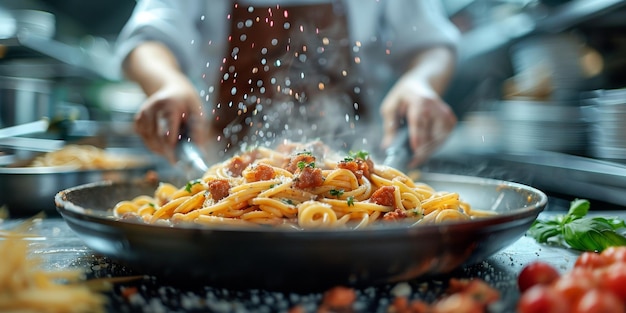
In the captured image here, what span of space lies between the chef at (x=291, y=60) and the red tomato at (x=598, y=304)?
6.87 feet

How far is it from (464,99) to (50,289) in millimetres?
5271

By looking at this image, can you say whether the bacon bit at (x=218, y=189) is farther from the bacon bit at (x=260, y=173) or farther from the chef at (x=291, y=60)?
the chef at (x=291, y=60)

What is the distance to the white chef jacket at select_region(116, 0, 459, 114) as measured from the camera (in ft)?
11.8

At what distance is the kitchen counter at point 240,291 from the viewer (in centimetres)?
117

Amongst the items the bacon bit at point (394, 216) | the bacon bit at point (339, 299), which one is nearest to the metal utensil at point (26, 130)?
the bacon bit at point (394, 216)

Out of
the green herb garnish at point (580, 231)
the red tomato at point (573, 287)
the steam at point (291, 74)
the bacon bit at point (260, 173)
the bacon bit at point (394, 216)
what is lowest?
the green herb garnish at point (580, 231)

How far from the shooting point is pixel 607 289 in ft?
3.34

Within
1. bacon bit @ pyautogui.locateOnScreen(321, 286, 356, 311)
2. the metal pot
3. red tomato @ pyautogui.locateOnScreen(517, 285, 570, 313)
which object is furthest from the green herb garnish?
the metal pot

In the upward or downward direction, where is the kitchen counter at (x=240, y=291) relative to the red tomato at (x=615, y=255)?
downward

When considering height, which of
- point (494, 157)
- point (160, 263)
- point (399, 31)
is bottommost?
point (494, 157)

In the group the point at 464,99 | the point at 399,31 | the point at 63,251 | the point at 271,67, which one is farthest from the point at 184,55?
the point at 464,99

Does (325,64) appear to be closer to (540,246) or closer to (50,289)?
(540,246)

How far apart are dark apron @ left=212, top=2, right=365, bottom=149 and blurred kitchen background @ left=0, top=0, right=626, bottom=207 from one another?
3.13 ft

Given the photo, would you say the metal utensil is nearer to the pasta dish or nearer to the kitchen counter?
the pasta dish
